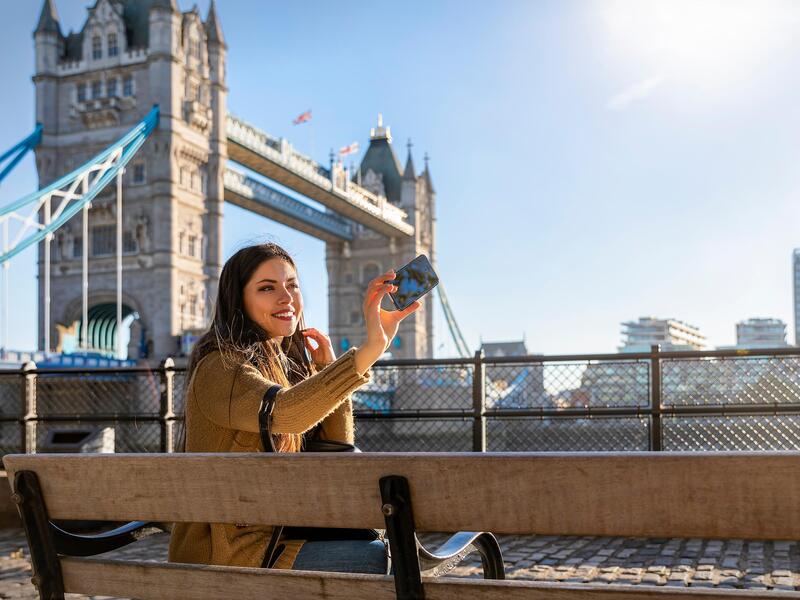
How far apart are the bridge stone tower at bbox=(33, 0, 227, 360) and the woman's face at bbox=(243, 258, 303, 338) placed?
3380cm

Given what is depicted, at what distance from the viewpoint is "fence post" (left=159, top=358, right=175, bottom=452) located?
18.2 feet

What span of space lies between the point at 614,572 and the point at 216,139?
122 ft

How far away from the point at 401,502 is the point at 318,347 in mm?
991

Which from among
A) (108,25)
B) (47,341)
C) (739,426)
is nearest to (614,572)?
(739,426)

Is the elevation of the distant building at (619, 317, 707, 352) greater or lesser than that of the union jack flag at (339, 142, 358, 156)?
lesser

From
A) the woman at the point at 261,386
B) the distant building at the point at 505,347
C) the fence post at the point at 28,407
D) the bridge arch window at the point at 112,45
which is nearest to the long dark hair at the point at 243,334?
the woman at the point at 261,386

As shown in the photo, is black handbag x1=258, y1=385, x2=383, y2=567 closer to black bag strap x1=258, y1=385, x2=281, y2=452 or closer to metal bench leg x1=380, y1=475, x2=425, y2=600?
black bag strap x1=258, y1=385, x2=281, y2=452

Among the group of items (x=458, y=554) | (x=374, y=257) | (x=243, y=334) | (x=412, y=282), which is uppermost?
(x=374, y=257)

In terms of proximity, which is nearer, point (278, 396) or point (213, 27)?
point (278, 396)

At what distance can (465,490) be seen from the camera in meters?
1.42

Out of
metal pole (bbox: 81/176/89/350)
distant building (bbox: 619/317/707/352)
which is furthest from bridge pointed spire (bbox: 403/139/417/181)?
distant building (bbox: 619/317/707/352)

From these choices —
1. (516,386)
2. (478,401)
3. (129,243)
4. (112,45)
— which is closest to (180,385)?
(516,386)

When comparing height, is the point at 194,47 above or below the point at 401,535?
above

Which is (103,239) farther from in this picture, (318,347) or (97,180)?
(318,347)
